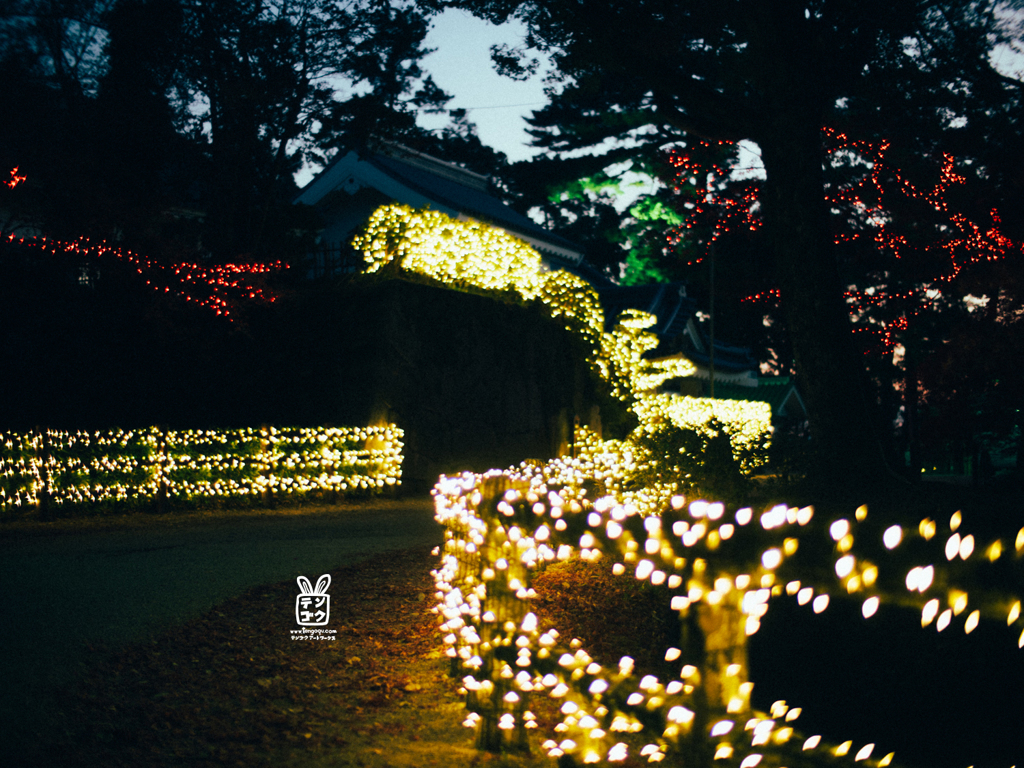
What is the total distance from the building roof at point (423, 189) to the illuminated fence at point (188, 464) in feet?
36.0

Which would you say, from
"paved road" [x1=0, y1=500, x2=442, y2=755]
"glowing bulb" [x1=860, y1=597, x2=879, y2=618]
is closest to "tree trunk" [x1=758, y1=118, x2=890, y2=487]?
"paved road" [x1=0, y1=500, x2=442, y2=755]

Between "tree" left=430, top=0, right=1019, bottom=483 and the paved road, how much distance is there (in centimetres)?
521

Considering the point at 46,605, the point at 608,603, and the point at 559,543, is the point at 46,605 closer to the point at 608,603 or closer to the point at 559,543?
the point at 608,603

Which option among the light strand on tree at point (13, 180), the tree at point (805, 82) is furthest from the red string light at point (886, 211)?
the light strand on tree at point (13, 180)

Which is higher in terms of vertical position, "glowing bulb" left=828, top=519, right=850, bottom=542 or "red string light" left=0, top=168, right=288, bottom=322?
"red string light" left=0, top=168, right=288, bottom=322

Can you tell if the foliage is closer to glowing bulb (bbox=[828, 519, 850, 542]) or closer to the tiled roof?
the tiled roof

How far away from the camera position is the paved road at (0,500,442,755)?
4254mm

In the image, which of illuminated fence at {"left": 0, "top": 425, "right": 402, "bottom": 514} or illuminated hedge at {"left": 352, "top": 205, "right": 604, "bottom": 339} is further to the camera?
illuminated hedge at {"left": 352, "top": 205, "right": 604, "bottom": 339}

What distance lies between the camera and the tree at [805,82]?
9.07 metres

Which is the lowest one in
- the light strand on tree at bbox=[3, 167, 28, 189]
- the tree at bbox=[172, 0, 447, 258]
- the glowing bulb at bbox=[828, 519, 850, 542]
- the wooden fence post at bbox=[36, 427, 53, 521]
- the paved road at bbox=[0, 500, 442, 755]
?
the paved road at bbox=[0, 500, 442, 755]

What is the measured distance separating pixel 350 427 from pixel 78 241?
491cm

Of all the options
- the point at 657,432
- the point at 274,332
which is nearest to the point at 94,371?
the point at 274,332

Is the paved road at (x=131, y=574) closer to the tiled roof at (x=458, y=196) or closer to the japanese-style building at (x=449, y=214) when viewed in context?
the japanese-style building at (x=449, y=214)

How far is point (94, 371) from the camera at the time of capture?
39.6 ft
